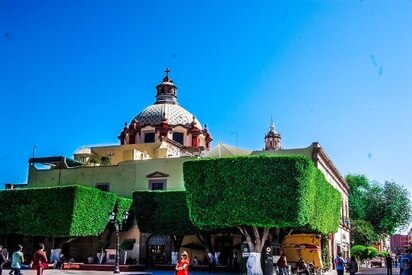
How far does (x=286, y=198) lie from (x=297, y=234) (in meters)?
10.9

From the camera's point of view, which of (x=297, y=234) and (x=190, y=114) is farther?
(x=190, y=114)

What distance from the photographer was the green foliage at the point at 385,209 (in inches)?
2601

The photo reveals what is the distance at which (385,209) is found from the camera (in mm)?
66375

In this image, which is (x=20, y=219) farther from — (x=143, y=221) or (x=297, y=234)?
(x=297, y=234)

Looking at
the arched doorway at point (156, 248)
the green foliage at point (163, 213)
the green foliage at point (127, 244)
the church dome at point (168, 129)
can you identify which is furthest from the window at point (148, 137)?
the green foliage at point (163, 213)

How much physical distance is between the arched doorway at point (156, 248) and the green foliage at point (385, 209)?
119ft

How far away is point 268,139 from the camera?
63.7 m

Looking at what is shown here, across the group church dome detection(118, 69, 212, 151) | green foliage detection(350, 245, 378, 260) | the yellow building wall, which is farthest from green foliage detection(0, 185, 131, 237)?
green foliage detection(350, 245, 378, 260)

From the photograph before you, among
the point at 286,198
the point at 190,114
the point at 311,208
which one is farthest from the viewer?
the point at 190,114

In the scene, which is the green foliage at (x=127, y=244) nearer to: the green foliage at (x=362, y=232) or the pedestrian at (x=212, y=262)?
the pedestrian at (x=212, y=262)

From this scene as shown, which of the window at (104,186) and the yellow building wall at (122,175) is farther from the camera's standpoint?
the window at (104,186)

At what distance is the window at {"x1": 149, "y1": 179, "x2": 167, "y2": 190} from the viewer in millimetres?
38875

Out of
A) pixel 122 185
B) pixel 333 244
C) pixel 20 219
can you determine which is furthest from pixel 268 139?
pixel 20 219

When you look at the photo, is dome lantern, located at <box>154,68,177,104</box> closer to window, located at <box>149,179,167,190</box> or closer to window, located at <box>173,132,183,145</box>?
window, located at <box>173,132,183,145</box>
